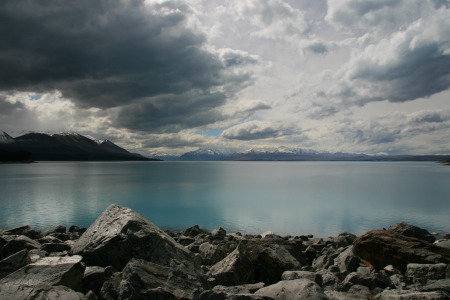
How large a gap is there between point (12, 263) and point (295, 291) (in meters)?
6.94

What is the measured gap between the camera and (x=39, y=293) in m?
6.59

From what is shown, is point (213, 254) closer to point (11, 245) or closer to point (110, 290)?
point (110, 290)

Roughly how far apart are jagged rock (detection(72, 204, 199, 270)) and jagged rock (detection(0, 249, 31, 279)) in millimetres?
1489

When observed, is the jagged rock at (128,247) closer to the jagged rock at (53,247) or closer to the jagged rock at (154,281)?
the jagged rock at (53,247)

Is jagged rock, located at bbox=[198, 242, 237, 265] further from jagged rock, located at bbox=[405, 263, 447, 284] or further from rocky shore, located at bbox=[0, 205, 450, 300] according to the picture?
jagged rock, located at bbox=[405, 263, 447, 284]


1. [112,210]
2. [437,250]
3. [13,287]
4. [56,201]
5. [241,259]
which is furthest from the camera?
[56,201]

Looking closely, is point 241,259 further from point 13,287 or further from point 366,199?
point 366,199

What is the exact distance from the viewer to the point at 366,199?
187ft

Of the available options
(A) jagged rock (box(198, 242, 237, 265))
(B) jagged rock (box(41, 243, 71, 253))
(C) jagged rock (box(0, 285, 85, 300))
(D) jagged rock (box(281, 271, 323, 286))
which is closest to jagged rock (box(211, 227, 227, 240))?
(A) jagged rock (box(198, 242, 237, 265))

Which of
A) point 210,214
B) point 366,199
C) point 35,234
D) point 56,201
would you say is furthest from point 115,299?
point 366,199

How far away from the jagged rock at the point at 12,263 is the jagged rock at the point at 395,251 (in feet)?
38.2

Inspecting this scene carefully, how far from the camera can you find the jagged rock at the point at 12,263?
8.56 m

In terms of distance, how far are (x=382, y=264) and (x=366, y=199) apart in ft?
155

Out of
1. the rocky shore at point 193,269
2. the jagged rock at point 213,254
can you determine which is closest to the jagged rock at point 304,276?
the rocky shore at point 193,269
